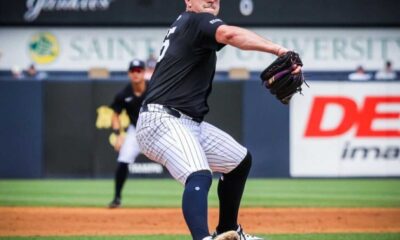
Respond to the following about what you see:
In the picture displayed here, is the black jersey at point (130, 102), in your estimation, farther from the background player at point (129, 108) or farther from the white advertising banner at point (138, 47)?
the white advertising banner at point (138, 47)

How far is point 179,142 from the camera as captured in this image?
568 cm

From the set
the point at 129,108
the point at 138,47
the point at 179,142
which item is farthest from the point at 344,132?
the point at 138,47

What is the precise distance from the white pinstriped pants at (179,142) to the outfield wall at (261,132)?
8.93 meters

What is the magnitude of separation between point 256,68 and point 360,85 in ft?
29.1

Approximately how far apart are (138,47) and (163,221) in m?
15.4

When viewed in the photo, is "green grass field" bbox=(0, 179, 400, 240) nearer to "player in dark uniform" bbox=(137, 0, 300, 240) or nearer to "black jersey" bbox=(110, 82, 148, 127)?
"black jersey" bbox=(110, 82, 148, 127)

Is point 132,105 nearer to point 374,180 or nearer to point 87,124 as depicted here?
point 87,124

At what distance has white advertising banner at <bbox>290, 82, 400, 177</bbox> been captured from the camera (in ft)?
49.5

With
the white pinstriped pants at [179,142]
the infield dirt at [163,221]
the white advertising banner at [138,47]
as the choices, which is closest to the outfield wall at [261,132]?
the infield dirt at [163,221]

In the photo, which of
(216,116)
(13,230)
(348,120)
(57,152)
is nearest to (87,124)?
(57,152)

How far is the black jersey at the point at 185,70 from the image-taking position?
18.7ft

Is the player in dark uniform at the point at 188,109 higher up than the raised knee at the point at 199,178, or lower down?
higher up

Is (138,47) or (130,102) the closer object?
(130,102)

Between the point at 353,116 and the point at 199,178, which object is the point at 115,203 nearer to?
the point at 199,178
